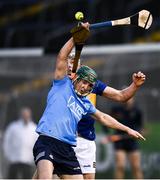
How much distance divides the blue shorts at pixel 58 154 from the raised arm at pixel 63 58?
63 centimetres

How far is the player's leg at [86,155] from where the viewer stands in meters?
9.63

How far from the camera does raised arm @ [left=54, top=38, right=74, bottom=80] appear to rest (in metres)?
8.37

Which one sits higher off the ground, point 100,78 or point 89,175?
point 100,78

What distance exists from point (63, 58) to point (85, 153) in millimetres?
1644

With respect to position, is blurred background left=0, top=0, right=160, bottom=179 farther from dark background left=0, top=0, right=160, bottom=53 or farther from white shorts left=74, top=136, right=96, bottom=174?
white shorts left=74, top=136, right=96, bottom=174

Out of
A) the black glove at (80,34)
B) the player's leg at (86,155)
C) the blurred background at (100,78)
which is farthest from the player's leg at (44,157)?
the blurred background at (100,78)

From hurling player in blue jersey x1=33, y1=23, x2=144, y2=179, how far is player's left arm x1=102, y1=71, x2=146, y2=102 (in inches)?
19.2

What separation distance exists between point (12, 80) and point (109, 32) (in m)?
3.15

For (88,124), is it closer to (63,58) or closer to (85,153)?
(85,153)

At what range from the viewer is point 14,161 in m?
15.4

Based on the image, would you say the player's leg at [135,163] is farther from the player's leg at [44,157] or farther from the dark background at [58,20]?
the player's leg at [44,157]

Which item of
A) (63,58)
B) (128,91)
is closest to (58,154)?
(63,58)

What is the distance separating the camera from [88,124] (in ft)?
31.3

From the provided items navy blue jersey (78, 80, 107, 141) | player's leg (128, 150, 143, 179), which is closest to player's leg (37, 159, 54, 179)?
navy blue jersey (78, 80, 107, 141)
